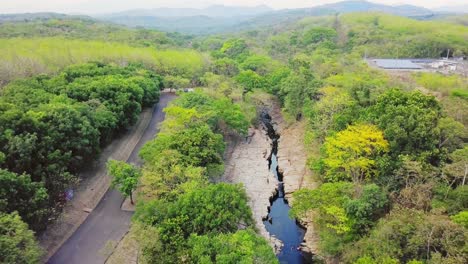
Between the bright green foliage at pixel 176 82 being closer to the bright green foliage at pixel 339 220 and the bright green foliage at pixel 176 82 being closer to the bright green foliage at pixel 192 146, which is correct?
the bright green foliage at pixel 192 146

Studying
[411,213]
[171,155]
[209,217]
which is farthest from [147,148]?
[411,213]

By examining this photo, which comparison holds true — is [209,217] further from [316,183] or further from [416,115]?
[416,115]

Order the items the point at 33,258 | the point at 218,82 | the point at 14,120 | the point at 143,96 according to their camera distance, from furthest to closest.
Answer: the point at 218,82 → the point at 143,96 → the point at 14,120 → the point at 33,258

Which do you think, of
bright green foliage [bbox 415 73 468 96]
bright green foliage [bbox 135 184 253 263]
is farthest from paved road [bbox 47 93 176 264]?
bright green foliage [bbox 415 73 468 96]

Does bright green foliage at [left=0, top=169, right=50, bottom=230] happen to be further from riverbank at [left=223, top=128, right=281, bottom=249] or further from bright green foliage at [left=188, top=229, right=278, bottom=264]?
riverbank at [left=223, top=128, right=281, bottom=249]

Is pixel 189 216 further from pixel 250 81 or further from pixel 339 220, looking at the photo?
pixel 250 81

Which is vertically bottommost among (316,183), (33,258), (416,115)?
(316,183)
